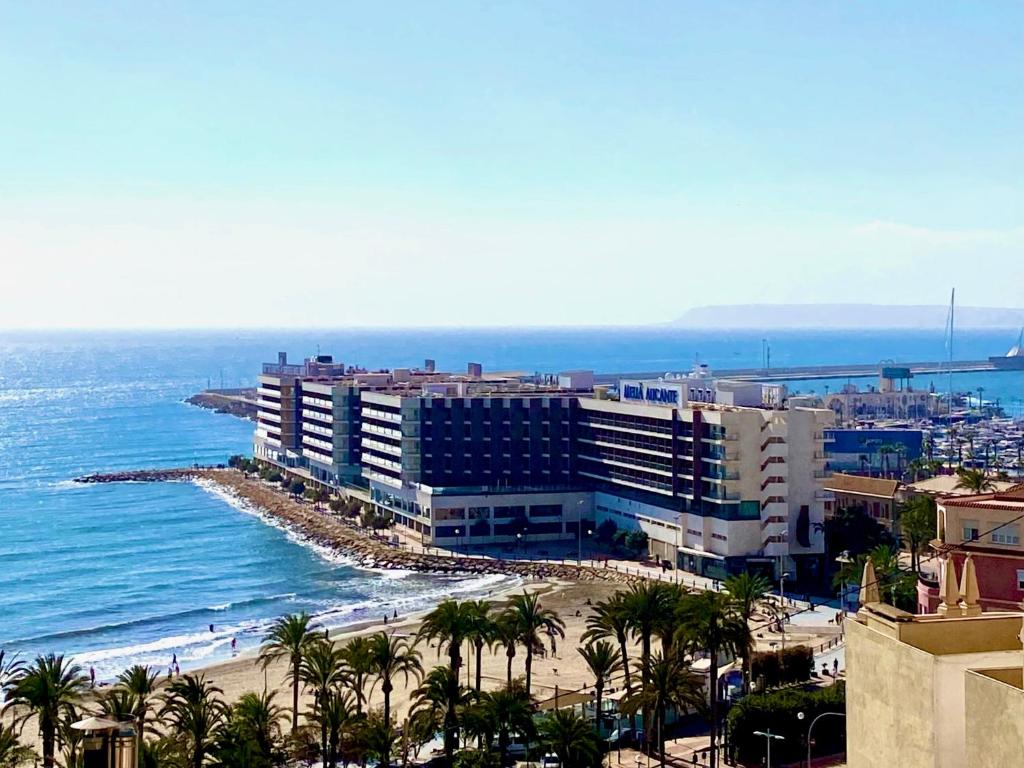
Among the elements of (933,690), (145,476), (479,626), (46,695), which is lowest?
(145,476)

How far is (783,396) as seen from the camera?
103062 mm

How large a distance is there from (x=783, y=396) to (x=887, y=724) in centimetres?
8207

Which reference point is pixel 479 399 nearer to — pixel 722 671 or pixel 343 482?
pixel 343 482

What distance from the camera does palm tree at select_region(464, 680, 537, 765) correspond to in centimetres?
5022

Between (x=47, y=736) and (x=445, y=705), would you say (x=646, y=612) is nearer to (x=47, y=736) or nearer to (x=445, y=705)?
(x=445, y=705)

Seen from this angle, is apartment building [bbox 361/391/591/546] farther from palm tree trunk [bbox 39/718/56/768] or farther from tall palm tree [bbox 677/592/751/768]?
palm tree trunk [bbox 39/718/56/768]

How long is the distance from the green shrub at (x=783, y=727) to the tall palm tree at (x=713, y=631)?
113cm

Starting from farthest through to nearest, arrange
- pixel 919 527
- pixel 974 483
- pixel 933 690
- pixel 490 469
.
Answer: pixel 490 469
pixel 974 483
pixel 919 527
pixel 933 690

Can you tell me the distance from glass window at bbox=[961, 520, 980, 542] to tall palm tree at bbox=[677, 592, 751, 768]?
530 inches

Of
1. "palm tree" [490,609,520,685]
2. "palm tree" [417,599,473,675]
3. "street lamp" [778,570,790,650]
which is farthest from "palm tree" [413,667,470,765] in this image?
"street lamp" [778,570,790,650]

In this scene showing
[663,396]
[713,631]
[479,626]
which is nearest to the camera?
[713,631]

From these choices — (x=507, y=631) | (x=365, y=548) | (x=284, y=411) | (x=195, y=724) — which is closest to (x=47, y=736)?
(x=195, y=724)

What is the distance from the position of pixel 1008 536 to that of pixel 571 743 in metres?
25.5

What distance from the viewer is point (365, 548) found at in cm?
11825
